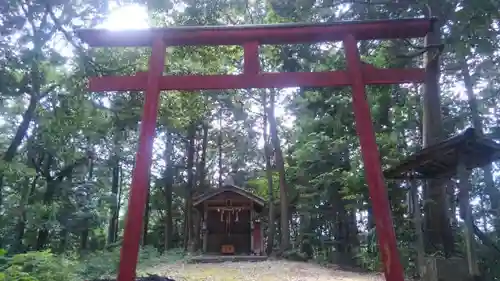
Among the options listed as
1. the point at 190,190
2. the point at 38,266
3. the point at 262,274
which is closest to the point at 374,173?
the point at 38,266

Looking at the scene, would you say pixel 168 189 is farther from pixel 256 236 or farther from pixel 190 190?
pixel 256 236

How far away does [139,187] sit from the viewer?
16.0 feet

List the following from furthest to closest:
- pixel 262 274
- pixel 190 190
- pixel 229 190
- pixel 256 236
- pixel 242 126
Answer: pixel 242 126, pixel 190 190, pixel 256 236, pixel 229 190, pixel 262 274

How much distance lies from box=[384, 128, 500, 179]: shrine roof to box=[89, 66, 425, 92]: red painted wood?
1.74 metres

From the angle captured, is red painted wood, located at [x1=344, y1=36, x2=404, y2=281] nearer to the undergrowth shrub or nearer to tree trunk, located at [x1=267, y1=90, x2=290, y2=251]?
the undergrowth shrub

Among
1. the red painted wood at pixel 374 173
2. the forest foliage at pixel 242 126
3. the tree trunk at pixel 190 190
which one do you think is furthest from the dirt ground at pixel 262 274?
the tree trunk at pixel 190 190

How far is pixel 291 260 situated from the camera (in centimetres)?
1603

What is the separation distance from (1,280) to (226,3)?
366 inches

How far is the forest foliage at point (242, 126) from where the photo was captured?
8.48 metres

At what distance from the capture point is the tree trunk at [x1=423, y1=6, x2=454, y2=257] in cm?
867

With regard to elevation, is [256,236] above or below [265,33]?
below

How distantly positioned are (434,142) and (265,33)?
6.04 meters

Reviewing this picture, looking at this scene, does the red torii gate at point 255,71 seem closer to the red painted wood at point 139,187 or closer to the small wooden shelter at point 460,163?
the red painted wood at point 139,187

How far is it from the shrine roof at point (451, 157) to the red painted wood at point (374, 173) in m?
2.25
